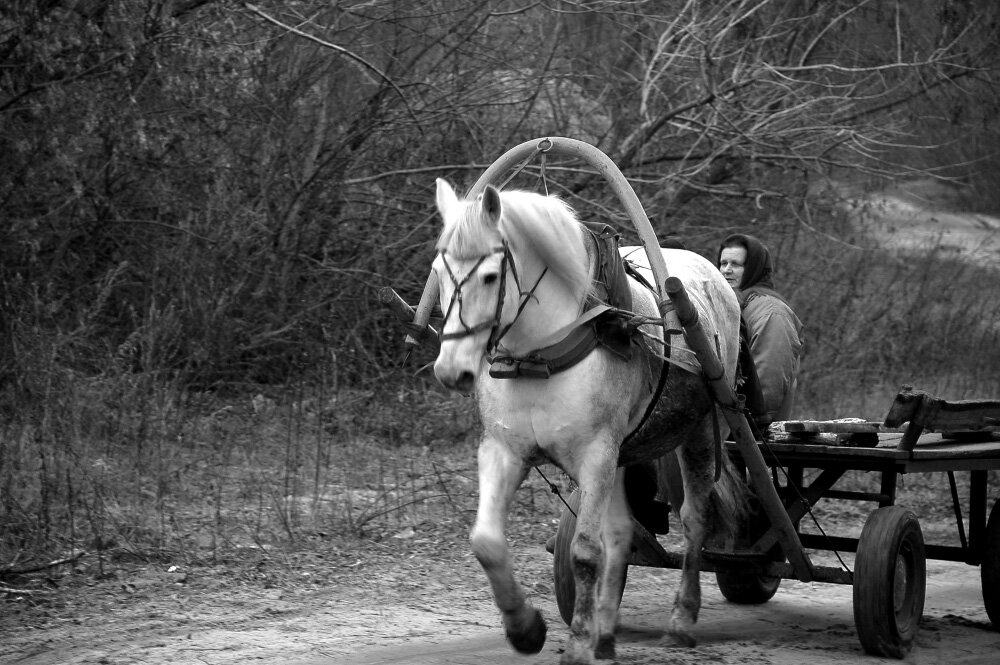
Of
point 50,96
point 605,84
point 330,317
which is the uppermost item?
point 605,84

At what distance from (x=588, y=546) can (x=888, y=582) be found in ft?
5.26

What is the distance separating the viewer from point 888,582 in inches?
204

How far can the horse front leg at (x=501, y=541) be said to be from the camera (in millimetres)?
4375

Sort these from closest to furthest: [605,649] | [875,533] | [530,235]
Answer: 1. [530,235]
2. [605,649]
3. [875,533]

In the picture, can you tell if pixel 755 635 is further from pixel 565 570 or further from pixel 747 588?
pixel 565 570

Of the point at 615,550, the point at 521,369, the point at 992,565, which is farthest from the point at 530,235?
the point at 992,565

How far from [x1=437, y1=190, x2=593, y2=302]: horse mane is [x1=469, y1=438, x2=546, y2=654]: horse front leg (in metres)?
0.70

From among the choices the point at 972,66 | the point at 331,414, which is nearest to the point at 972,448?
the point at 331,414

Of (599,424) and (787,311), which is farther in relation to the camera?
(787,311)

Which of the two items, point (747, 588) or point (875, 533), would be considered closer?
point (875, 533)

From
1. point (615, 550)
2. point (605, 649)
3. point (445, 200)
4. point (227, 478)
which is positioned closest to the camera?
point (445, 200)

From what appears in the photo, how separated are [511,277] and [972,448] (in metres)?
2.86

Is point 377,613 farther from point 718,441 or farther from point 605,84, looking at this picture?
point 605,84

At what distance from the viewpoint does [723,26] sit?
38.6 feet
